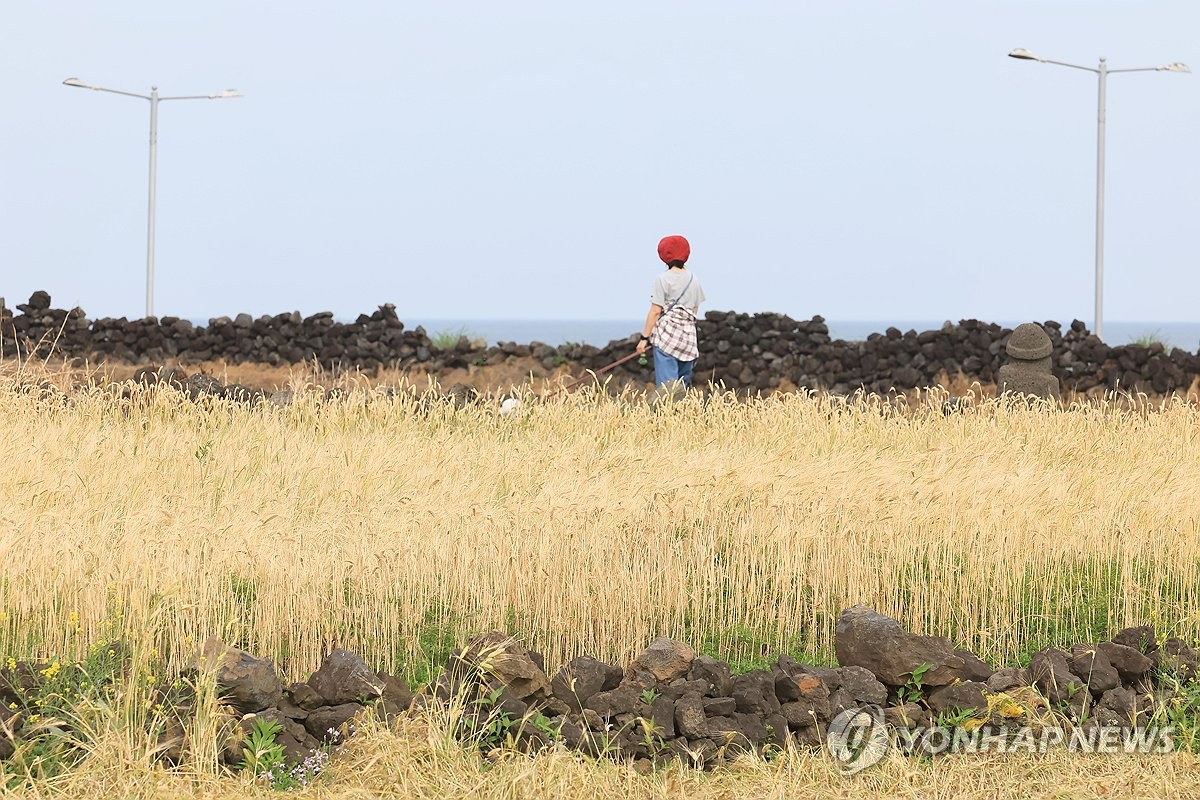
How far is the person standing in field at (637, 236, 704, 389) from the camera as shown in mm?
12562

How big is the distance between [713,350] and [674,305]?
8.08 m

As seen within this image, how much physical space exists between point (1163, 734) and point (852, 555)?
1.72m

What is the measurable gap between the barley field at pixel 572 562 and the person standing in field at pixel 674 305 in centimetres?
326

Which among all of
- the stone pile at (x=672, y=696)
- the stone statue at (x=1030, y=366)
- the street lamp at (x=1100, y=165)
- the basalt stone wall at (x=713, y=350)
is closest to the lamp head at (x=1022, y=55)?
the street lamp at (x=1100, y=165)

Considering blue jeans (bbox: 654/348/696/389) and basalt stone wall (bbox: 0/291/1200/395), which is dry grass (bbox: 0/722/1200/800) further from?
basalt stone wall (bbox: 0/291/1200/395)

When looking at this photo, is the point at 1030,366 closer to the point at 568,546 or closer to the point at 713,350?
the point at 713,350

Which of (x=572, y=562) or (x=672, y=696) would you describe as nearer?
(x=672, y=696)

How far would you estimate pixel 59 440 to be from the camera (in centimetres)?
970

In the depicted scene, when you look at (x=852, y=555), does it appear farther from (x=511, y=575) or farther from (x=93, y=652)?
(x=93, y=652)

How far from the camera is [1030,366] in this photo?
1449cm

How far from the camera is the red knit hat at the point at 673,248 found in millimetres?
12594

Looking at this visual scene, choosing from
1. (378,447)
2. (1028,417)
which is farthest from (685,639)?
(1028,417)

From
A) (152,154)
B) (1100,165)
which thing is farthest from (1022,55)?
(152,154)

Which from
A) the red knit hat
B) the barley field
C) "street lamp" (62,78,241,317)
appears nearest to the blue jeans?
the red knit hat
